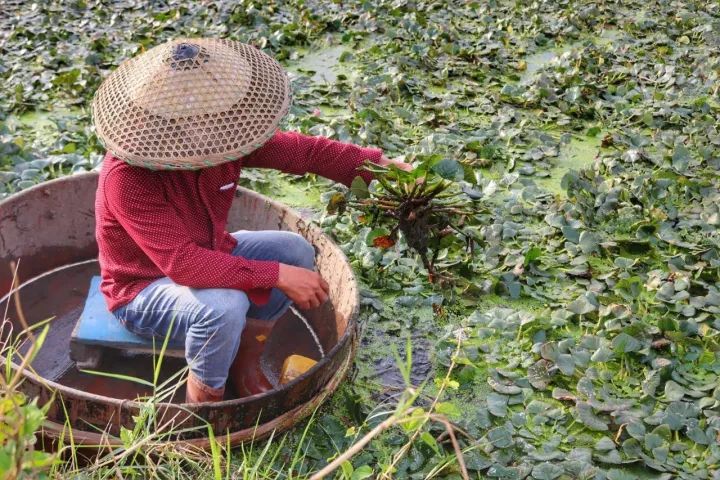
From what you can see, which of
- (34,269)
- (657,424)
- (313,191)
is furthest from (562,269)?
(34,269)

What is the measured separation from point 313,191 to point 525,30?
200cm

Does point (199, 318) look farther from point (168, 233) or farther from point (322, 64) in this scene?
point (322, 64)

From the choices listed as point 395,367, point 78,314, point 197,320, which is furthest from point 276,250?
point 78,314

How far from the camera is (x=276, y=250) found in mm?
2279

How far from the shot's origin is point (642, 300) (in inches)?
102

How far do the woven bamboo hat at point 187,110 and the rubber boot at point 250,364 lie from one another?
659 mm

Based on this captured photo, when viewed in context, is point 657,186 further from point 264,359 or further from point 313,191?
point 264,359

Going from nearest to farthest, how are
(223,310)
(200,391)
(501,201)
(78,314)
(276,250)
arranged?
(223,310)
(200,391)
(276,250)
(78,314)
(501,201)

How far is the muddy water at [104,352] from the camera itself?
2322 millimetres

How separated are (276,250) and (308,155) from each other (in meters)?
0.29

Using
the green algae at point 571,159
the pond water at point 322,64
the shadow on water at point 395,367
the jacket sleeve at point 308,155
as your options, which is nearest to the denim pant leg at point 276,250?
the jacket sleeve at point 308,155

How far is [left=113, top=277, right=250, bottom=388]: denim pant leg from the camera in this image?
1.96 meters

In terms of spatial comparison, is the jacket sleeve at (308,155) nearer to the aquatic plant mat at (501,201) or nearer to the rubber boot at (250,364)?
the aquatic plant mat at (501,201)

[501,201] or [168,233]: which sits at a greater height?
[168,233]
